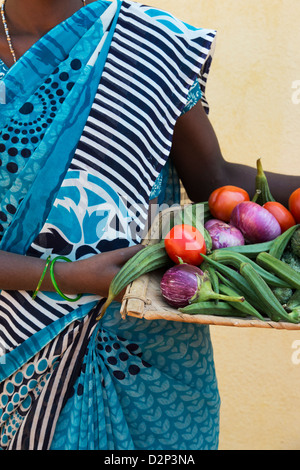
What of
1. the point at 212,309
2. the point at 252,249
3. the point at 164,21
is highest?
the point at 164,21

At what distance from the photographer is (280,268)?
1.32 m

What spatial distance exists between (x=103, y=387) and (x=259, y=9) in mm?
1887

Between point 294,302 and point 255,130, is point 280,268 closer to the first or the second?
point 294,302

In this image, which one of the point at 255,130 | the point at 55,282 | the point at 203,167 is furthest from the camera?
the point at 255,130

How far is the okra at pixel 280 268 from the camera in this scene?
1.31 m

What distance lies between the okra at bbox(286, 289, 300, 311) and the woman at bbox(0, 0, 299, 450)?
1.27 ft

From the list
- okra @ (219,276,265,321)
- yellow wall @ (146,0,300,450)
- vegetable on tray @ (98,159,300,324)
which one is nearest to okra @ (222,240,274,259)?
vegetable on tray @ (98,159,300,324)

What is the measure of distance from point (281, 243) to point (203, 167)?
47 centimetres

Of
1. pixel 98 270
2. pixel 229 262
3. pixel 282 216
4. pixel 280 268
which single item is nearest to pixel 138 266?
pixel 98 270

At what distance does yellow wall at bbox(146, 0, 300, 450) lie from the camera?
8.33 ft

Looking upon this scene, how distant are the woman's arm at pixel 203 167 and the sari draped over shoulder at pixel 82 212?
0.61 ft

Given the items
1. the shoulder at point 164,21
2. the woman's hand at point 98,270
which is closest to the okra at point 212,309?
the woman's hand at point 98,270

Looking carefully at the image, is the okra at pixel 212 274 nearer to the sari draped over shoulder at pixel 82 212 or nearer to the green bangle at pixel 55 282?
the sari draped over shoulder at pixel 82 212

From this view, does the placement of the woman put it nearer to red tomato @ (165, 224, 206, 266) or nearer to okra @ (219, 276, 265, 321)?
red tomato @ (165, 224, 206, 266)
